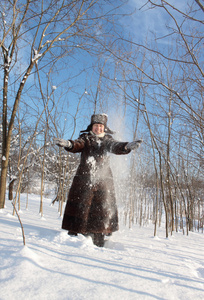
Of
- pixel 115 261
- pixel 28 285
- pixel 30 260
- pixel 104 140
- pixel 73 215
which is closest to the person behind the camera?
pixel 28 285

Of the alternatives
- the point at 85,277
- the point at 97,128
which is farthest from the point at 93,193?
the point at 85,277

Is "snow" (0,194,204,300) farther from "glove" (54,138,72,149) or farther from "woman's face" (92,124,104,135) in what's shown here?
"woman's face" (92,124,104,135)

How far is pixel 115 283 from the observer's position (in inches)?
46.8

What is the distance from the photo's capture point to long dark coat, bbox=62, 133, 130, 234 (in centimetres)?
264

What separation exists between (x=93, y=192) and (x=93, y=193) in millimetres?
13

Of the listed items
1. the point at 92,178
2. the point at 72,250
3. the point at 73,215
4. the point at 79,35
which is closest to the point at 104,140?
the point at 92,178

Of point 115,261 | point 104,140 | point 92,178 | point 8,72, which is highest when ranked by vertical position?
point 8,72

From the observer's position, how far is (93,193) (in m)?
2.73

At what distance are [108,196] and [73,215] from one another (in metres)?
0.52

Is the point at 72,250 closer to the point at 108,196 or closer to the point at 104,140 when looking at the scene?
the point at 108,196

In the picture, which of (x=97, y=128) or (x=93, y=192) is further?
(x=97, y=128)

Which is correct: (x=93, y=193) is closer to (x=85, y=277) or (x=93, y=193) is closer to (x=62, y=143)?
(x=62, y=143)

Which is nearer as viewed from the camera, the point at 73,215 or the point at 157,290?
the point at 157,290

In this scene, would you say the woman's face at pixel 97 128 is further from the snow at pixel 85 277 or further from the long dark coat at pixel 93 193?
the snow at pixel 85 277
